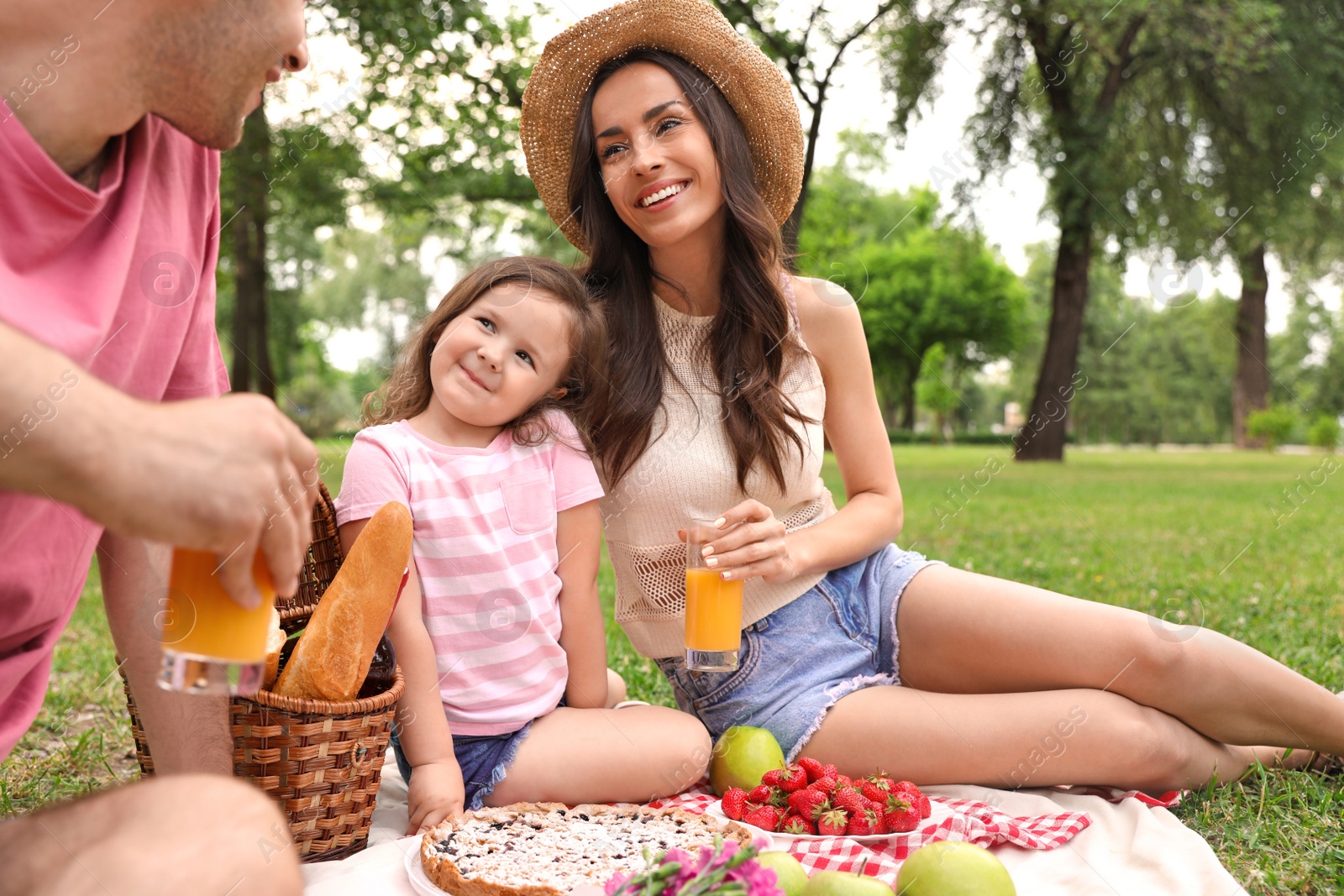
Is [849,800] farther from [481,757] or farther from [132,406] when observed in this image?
[132,406]

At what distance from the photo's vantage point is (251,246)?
14.4m

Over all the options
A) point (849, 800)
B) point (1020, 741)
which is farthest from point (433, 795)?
point (1020, 741)

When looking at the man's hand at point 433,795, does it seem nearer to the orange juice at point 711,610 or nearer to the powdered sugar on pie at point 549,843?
the powdered sugar on pie at point 549,843

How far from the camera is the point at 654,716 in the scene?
2.64m

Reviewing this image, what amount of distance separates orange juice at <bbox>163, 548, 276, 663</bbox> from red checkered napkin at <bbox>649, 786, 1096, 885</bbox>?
1.41 metres

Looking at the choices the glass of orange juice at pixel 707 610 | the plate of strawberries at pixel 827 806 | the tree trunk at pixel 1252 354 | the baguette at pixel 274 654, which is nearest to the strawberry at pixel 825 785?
the plate of strawberries at pixel 827 806

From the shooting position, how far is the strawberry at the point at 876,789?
2385 millimetres

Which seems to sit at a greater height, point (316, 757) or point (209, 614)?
point (209, 614)

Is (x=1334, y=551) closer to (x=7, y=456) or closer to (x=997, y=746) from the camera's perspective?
(x=997, y=746)

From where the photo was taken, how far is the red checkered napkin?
7.29ft

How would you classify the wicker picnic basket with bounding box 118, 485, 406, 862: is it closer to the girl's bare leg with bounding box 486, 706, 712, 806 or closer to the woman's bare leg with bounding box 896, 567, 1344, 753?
the girl's bare leg with bounding box 486, 706, 712, 806

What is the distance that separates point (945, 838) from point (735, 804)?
0.48m

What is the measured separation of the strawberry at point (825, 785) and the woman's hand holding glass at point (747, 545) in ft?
1.65

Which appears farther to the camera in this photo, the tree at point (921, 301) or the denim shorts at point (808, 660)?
the tree at point (921, 301)
